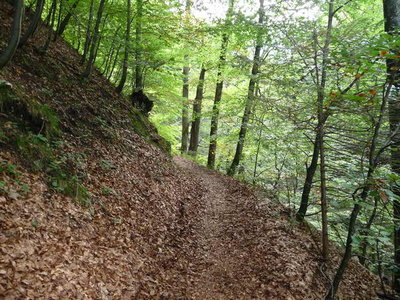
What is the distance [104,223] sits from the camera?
5355 millimetres

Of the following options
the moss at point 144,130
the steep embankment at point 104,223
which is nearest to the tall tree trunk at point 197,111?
the moss at point 144,130

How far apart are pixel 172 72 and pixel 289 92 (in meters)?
8.47

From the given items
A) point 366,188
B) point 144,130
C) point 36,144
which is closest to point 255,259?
point 366,188

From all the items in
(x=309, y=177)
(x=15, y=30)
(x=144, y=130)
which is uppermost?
(x=15, y=30)

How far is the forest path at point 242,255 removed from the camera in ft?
17.4

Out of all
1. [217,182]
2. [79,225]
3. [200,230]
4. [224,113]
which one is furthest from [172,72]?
[79,225]

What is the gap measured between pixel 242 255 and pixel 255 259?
0.36 metres

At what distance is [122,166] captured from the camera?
25.1 feet

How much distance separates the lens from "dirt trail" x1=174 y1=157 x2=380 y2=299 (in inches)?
210

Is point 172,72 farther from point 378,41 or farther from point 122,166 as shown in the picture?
point 378,41

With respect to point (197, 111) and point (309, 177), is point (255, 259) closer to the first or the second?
point (309, 177)

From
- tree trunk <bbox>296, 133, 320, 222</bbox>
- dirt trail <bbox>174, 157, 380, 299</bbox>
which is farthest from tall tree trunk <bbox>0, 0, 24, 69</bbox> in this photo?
tree trunk <bbox>296, 133, 320, 222</bbox>

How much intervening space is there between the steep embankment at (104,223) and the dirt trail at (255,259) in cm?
3

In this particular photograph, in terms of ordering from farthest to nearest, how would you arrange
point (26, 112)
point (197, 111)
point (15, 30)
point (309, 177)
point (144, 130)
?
point (197, 111) → point (144, 130) → point (309, 177) → point (26, 112) → point (15, 30)
